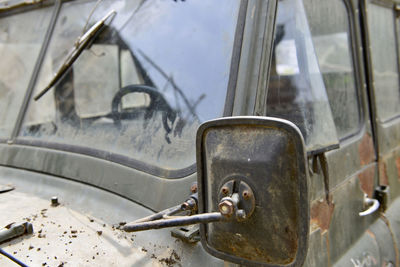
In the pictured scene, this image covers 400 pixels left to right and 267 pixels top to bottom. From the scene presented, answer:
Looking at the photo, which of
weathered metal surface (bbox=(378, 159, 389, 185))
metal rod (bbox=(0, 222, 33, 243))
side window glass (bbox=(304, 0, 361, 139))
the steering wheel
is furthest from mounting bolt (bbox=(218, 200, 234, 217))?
weathered metal surface (bbox=(378, 159, 389, 185))

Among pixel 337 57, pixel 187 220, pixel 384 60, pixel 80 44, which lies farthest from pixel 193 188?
pixel 384 60

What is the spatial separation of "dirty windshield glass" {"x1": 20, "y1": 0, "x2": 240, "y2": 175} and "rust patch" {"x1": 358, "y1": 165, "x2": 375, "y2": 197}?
88 cm

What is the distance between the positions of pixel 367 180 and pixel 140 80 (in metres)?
1.10

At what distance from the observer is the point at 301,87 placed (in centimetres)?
177

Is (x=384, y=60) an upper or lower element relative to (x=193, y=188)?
upper

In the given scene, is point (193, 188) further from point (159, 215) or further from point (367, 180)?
point (367, 180)

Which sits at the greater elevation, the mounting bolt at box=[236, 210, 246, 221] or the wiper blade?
the wiper blade

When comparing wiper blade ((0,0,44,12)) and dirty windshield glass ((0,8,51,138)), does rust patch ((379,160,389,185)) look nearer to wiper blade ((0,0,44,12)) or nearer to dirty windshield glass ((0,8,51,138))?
dirty windshield glass ((0,8,51,138))

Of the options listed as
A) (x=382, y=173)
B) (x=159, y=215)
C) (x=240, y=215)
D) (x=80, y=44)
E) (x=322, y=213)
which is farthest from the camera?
(x=382, y=173)

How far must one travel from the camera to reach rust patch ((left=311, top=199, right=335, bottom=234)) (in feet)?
5.34

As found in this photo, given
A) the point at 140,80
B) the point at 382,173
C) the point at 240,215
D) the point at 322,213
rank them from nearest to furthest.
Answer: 1. the point at 240,215
2. the point at 322,213
3. the point at 140,80
4. the point at 382,173

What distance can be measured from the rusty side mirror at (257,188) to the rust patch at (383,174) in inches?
54.1

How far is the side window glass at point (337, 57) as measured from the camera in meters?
1.90

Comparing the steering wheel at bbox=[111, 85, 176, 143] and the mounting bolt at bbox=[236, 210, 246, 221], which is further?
the steering wheel at bbox=[111, 85, 176, 143]
